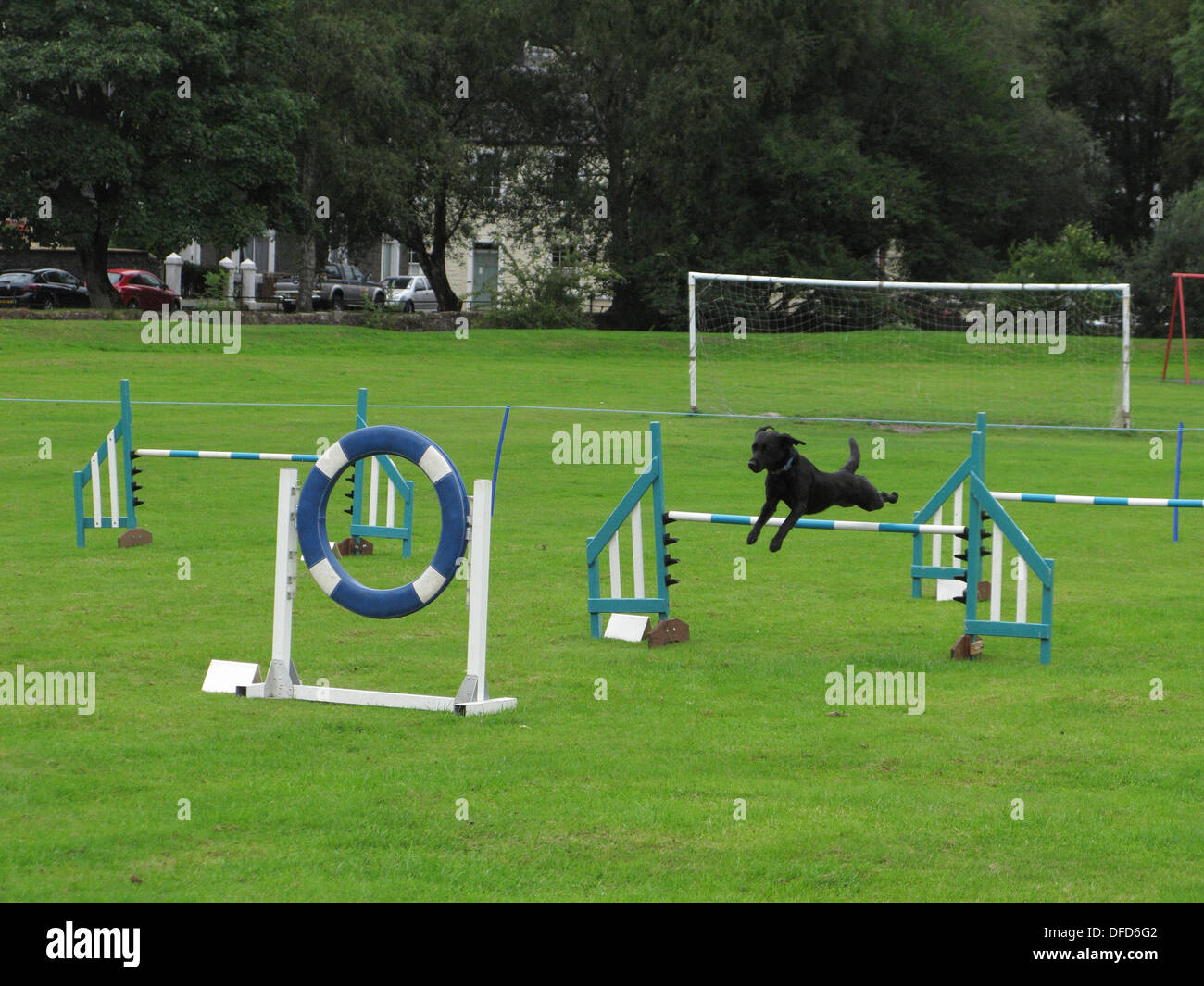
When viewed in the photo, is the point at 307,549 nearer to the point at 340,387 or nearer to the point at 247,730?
the point at 247,730

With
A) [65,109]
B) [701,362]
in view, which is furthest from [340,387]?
[65,109]

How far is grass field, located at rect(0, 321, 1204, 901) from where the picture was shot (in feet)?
19.4

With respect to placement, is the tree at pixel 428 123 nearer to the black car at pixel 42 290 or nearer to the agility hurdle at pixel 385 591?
the black car at pixel 42 290

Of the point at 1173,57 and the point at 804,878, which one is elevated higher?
the point at 1173,57

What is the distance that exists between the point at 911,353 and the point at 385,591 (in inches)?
1050

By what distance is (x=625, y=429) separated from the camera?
23719mm

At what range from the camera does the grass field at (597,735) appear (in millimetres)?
5922

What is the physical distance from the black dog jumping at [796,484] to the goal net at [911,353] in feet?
51.8

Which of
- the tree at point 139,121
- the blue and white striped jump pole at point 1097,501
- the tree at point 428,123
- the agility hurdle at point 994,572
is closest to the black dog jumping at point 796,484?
the agility hurdle at point 994,572

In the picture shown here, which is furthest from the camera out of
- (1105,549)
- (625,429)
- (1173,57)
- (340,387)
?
(1173,57)

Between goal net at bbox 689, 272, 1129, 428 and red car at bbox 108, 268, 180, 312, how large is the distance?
57.8ft

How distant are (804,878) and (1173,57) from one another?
47342mm

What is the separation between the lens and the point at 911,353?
33625mm

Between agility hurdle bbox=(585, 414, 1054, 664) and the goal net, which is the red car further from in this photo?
agility hurdle bbox=(585, 414, 1054, 664)
